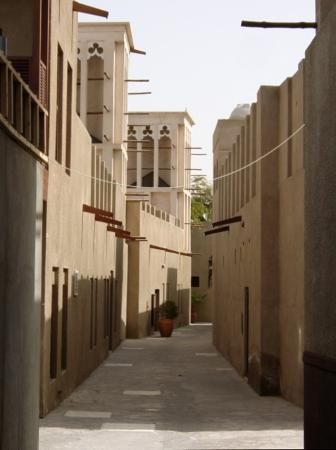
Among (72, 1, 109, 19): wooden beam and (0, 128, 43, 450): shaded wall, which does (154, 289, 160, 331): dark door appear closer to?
(72, 1, 109, 19): wooden beam

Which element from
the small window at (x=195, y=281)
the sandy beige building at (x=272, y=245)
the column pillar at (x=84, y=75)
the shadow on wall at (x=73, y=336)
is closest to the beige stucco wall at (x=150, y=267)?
the column pillar at (x=84, y=75)

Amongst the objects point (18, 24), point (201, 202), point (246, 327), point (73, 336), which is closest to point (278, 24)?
point (18, 24)

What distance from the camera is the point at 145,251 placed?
38719 millimetres

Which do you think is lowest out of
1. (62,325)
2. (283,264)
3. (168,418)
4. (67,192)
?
(168,418)

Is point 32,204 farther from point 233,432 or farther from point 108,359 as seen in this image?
point 108,359

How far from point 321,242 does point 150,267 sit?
32.1 meters

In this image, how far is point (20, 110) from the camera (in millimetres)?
11211

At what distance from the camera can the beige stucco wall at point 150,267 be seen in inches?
1465

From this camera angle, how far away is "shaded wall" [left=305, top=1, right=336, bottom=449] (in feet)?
25.2

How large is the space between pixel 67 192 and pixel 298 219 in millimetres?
4206

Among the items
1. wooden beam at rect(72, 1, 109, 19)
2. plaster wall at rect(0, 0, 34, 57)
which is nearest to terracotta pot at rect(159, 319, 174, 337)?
wooden beam at rect(72, 1, 109, 19)

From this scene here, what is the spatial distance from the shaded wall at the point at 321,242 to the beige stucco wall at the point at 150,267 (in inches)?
1119

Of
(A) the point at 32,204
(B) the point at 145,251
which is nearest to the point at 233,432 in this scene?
(A) the point at 32,204

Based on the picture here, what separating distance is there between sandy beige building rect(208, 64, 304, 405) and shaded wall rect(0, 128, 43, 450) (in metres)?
5.73
